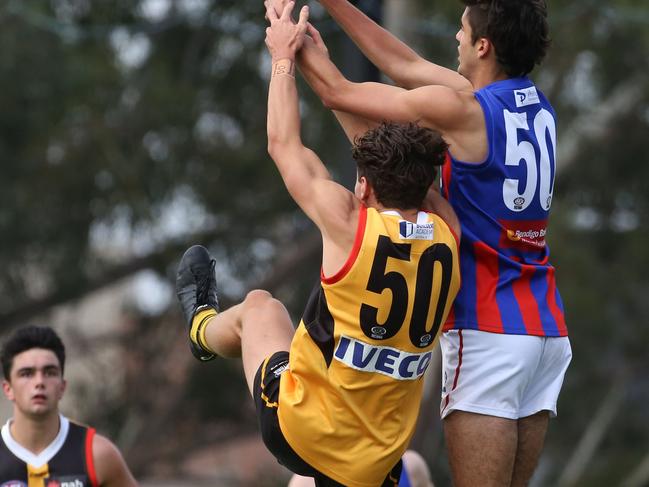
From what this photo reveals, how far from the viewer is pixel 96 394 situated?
18031 mm

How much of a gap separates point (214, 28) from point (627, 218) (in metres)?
6.45

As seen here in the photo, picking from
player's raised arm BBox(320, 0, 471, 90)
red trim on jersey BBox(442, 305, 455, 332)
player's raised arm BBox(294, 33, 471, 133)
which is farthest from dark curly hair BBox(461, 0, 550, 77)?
red trim on jersey BBox(442, 305, 455, 332)

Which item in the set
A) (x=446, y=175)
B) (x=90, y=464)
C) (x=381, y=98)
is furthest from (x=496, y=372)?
(x=90, y=464)

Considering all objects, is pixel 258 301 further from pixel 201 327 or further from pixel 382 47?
pixel 382 47

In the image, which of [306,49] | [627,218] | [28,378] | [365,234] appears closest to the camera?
[365,234]

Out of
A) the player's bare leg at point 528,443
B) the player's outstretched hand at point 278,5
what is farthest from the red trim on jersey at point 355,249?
the player's outstretched hand at point 278,5

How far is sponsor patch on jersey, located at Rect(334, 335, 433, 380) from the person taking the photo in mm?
4879

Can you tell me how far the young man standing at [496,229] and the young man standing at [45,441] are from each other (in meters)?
2.59

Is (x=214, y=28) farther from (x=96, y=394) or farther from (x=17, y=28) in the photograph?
(x=96, y=394)

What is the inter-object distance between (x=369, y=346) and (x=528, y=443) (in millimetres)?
806

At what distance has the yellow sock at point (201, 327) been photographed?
5543mm

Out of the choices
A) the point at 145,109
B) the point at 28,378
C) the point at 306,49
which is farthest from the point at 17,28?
the point at 306,49

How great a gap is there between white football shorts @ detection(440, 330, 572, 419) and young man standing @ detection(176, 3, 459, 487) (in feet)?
0.47

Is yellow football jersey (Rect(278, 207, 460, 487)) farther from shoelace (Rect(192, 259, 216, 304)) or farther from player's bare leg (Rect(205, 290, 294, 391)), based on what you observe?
shoelace (Rect(192, 259, 216, 304))
